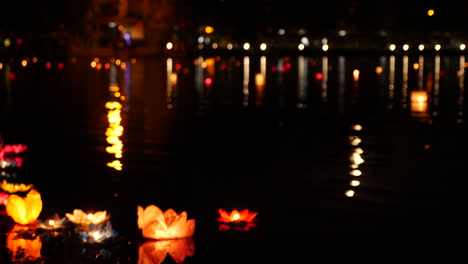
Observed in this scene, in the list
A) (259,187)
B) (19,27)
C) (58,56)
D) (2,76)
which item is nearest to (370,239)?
(259,187)

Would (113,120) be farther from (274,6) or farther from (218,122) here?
(274,6)

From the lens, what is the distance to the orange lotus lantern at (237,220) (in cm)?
722

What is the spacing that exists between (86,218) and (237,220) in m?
1.34

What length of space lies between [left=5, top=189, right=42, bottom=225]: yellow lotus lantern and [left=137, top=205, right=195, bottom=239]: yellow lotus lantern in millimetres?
968

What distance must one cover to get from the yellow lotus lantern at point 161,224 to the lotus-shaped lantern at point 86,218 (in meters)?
0.30

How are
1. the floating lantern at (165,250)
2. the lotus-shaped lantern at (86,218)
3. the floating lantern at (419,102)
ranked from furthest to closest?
the floating lantern at (419,102)
the lotus-shaped lantern at (86,218)
the floating lantern at (165,250)

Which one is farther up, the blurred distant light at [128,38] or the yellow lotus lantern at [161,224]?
the blurred distant light at [128,38]

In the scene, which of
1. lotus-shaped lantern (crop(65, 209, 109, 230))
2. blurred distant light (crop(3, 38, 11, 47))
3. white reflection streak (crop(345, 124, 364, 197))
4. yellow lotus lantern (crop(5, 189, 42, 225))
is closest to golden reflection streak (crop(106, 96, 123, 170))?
white reflection streak (crop(345, 124, 364, 197))

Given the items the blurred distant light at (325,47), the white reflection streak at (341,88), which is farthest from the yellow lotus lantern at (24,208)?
the blurred distant light at (325,47)

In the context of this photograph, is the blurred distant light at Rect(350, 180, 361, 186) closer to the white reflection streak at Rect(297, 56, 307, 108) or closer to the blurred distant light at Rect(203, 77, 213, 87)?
the white reflection streak at Rect(297, 56, 307, 108)

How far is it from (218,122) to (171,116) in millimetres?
1313

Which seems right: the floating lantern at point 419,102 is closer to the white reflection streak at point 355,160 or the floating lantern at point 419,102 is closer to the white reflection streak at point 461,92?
the white reflection streak at point 461,92

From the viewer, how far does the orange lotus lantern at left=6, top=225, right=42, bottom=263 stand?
6.17 metres

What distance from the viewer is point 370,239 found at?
6.79m
